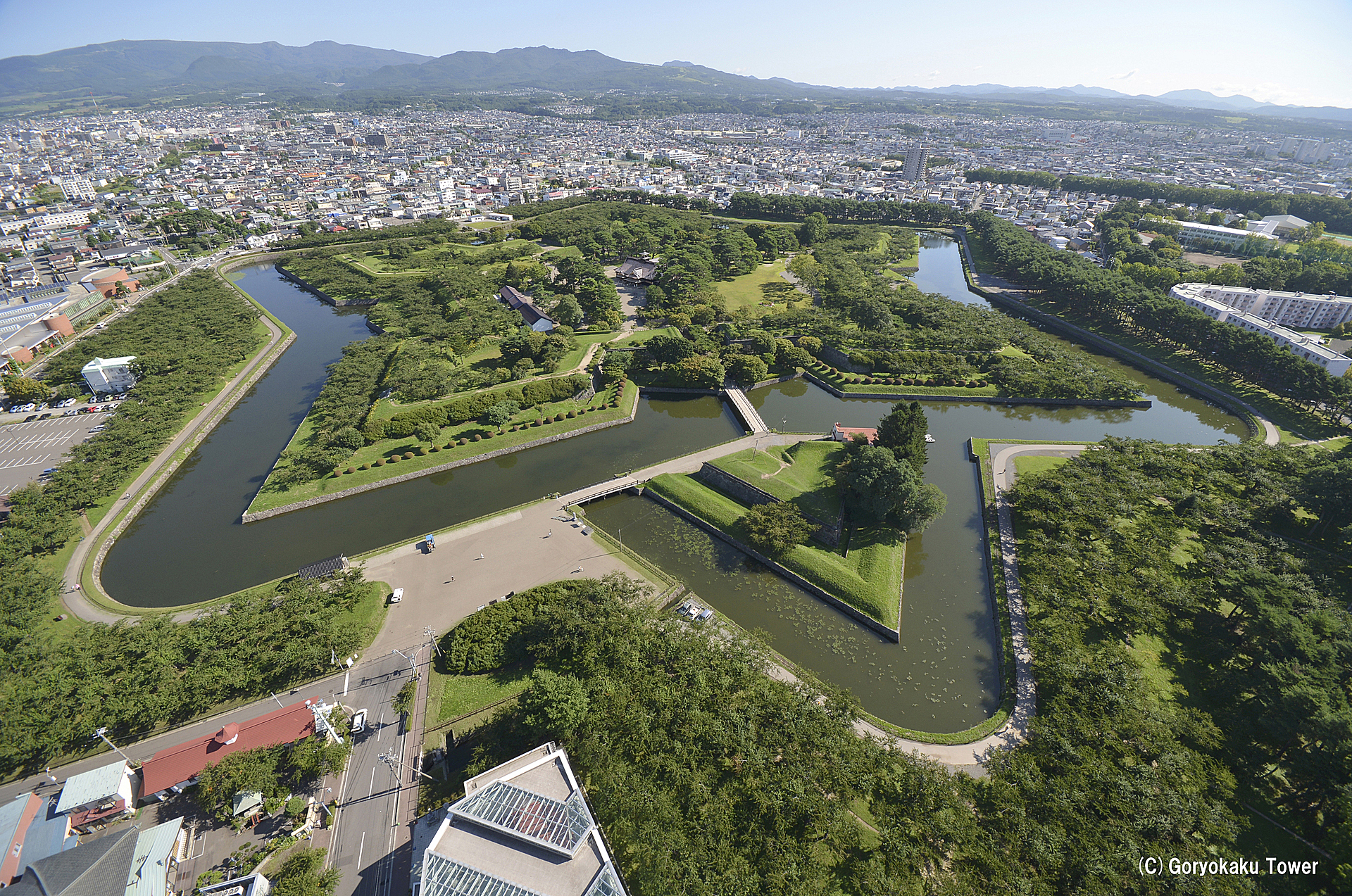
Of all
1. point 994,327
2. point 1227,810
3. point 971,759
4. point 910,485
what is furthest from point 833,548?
point 994,327

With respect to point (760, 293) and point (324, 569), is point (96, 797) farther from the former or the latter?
point (760, 293)

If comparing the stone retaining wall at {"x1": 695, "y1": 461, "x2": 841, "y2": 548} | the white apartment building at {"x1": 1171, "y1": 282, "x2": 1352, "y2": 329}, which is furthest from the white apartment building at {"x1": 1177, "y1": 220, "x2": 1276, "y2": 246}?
the stone retaining wall at {"x1": 695, "y1": 461, "x2": 841, "y2": 548}

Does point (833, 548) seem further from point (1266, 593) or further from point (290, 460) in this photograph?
point (290, 460)

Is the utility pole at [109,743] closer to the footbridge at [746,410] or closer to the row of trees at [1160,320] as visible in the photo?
the footbridge at [746,410]

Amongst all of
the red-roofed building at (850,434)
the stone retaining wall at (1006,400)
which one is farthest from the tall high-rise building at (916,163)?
the red-roofed building at (850,434)

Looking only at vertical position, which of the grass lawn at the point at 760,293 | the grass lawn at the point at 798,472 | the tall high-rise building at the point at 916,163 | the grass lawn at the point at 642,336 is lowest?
the grass lawn at the point at 798,472

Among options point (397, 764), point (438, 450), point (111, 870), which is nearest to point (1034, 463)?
point (397, 764)
